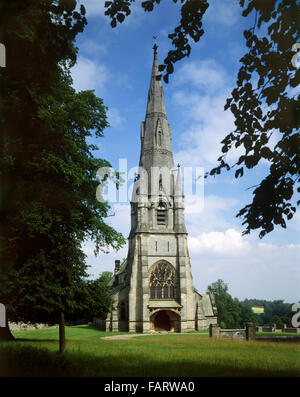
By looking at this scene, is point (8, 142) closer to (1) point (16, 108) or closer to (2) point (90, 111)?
(1) point (16, 108)

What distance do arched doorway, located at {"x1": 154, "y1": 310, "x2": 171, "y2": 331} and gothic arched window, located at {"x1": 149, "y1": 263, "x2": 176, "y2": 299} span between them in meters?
1.94

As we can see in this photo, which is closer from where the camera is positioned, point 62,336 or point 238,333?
point 62,336

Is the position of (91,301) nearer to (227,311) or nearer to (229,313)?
(229,313)

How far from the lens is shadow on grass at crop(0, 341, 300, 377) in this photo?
7039 millimetres

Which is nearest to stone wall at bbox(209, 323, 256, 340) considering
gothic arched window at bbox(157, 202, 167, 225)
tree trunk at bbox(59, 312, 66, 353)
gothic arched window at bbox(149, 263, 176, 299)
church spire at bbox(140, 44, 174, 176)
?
tree trunk at bbox(59, 312, 66, 353)

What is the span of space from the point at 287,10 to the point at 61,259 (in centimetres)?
953

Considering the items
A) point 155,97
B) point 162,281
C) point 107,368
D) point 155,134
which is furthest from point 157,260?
point 107,368

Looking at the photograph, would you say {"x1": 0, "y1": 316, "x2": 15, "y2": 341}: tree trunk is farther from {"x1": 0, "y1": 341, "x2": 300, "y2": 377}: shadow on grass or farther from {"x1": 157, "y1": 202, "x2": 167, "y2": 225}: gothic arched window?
{"x1": 157, "y1": 202, "x2": 167, "y2": 225}: gothic arched window

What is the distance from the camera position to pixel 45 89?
11117 millimetres

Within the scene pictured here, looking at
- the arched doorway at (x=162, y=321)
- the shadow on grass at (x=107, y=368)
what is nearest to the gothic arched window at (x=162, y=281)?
the arched doorway at (x=162, y=321)

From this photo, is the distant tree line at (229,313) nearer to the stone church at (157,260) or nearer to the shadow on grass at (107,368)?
the stone church at (157,260)

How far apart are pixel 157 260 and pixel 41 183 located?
2954cm

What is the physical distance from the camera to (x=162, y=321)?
38750 mm

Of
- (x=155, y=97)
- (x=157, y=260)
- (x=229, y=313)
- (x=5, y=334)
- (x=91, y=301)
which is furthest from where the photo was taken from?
(x=229, y=313)
